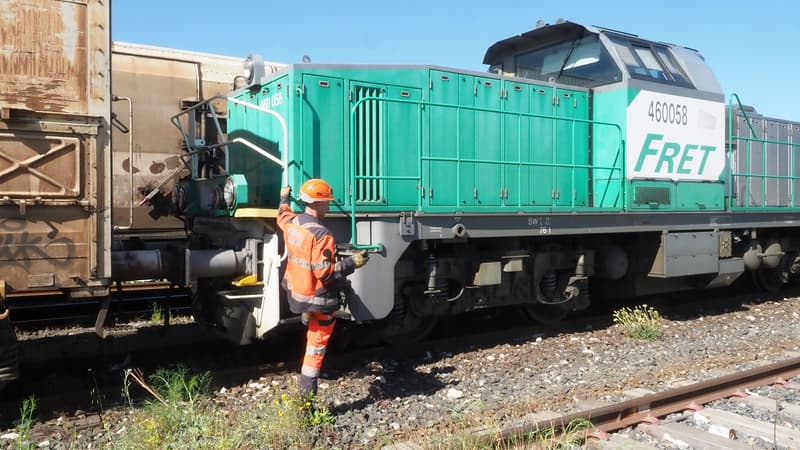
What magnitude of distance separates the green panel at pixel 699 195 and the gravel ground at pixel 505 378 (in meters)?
1.58

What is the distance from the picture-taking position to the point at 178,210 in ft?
23.1

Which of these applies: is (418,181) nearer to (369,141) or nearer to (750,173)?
(369,141)

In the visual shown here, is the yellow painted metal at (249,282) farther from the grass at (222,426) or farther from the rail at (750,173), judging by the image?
the rail at (750,173)

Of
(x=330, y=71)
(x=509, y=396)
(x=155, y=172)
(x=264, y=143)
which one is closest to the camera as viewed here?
(x=509, y=396)

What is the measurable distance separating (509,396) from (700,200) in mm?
4644

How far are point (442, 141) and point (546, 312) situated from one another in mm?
2749

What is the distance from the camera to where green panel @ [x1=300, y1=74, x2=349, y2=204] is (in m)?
5.65

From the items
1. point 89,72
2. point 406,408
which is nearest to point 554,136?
point 406,408

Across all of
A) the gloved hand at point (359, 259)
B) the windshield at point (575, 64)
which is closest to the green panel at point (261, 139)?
the gloved hand at point (359, 259)

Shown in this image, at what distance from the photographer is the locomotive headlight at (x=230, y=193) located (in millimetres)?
5551

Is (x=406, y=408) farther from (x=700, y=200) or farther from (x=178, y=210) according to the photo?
(x=700, y=200)

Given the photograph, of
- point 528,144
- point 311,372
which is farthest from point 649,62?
point 311,372

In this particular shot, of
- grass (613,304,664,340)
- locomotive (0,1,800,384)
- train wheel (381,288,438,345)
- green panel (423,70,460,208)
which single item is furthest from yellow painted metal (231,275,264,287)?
grass (613,304,664,340)

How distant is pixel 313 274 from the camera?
456cm
